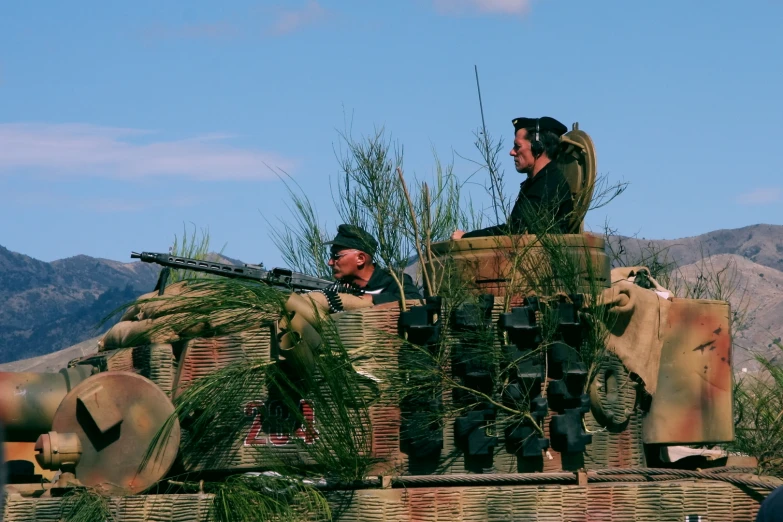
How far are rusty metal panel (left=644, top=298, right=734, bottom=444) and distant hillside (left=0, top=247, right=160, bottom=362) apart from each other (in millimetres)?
130113

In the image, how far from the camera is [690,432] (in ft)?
24.0

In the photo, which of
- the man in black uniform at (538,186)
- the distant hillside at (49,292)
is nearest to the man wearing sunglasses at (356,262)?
the man in black uniform at (538,186)

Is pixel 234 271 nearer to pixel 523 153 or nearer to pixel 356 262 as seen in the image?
pixel 356 262

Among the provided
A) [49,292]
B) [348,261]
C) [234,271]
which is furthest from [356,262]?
[49,292]

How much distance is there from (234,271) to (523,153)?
1948 millimetres

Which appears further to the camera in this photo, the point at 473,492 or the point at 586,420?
the point at 586,420

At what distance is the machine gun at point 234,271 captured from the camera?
8023mm

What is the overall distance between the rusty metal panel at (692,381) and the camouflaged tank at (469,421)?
11 mm

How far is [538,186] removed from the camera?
7652 mm

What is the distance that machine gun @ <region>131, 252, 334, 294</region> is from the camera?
316 inches

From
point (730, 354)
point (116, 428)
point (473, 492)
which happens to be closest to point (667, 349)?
point (730, 354)

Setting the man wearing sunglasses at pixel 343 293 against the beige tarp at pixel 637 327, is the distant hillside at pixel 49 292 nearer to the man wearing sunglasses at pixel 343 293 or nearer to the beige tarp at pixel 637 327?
the man wearing sunglasses at pixel 343 293

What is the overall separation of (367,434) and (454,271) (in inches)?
43.0

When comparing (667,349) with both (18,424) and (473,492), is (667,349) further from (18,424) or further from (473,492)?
(18,424)
